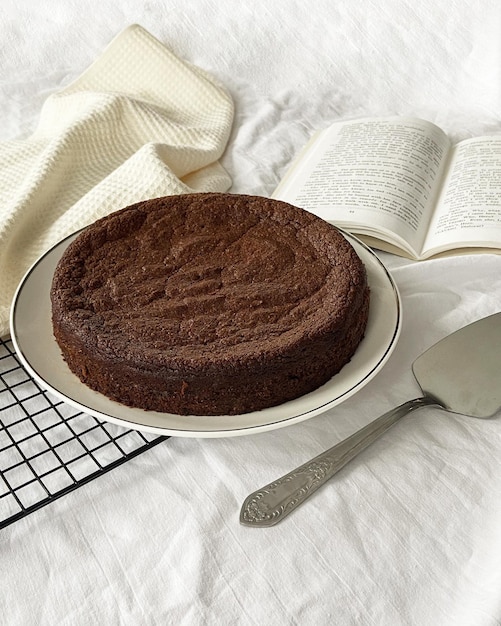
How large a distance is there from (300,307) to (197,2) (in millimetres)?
1553

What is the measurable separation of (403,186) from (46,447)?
2.84ft

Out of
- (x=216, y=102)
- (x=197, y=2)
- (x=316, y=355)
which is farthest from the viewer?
(x=197, y=2)

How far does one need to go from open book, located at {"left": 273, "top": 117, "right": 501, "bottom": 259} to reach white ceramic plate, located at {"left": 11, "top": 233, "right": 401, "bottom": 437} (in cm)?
22

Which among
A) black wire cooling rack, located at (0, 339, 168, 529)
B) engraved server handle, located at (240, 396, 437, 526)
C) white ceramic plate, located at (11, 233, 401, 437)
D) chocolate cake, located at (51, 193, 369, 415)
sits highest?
chocolate cake, located at (51, 193, 369, 415)

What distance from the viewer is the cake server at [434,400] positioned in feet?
2.92

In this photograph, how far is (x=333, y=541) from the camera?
0.86 metres

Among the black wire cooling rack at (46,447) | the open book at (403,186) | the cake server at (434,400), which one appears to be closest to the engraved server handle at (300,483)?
the cake server at (434,400)

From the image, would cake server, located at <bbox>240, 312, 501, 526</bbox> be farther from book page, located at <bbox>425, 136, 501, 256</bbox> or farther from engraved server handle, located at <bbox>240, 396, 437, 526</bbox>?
book page, located at <bbox>425, 136, 501, 256</bbox>

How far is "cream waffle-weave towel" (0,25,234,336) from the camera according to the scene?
1339 mm

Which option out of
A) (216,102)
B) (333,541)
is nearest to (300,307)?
(333,541)

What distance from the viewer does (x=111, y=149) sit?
164 cm

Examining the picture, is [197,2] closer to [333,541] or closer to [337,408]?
[337,408]

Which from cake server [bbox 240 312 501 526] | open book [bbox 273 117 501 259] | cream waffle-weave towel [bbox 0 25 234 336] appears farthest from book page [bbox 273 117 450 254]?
cake server [bbox 240 312 501 526]

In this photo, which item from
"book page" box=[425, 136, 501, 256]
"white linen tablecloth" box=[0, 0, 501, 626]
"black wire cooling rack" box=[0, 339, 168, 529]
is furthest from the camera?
"book page" box=[425, 136, 501, 256]
